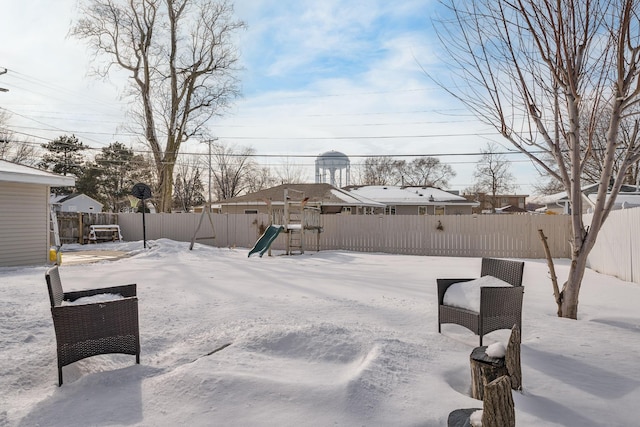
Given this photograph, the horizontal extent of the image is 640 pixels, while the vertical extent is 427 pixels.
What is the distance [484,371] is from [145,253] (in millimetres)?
12301

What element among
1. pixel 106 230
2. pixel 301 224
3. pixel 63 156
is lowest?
pixel 106 230

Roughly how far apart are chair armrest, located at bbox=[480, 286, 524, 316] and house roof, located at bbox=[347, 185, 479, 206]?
23280 mm

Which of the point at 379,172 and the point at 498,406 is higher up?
the point at 379,172

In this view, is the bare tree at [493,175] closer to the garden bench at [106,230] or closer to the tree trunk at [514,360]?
the garden bench at [106,230]

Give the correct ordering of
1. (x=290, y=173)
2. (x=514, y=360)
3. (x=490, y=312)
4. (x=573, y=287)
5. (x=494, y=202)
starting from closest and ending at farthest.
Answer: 1. (x=514, y=360)
2. (x=490, y=312)
3. (x=573, y=287)
4. (x=494, y=202)
5. (x=290, y=173)

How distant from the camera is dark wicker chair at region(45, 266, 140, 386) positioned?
3.06 m

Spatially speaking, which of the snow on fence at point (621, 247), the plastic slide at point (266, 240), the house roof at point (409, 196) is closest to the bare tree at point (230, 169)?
the house roof at point (409, 196)

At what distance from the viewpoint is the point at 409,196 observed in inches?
1161

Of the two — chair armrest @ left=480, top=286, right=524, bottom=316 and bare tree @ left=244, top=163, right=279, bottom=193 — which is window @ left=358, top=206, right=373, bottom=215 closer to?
bare tree @ left=244, top=163, right=279, bottom=193

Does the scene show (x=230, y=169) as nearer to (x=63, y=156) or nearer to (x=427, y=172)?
(x=63, y=156)

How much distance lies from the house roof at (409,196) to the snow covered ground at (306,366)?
2236 cm

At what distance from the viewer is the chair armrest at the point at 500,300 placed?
12.5 ft

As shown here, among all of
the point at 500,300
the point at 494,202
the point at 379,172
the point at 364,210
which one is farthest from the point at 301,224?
the point at 379,172

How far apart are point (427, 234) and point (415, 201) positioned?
46.1ft
